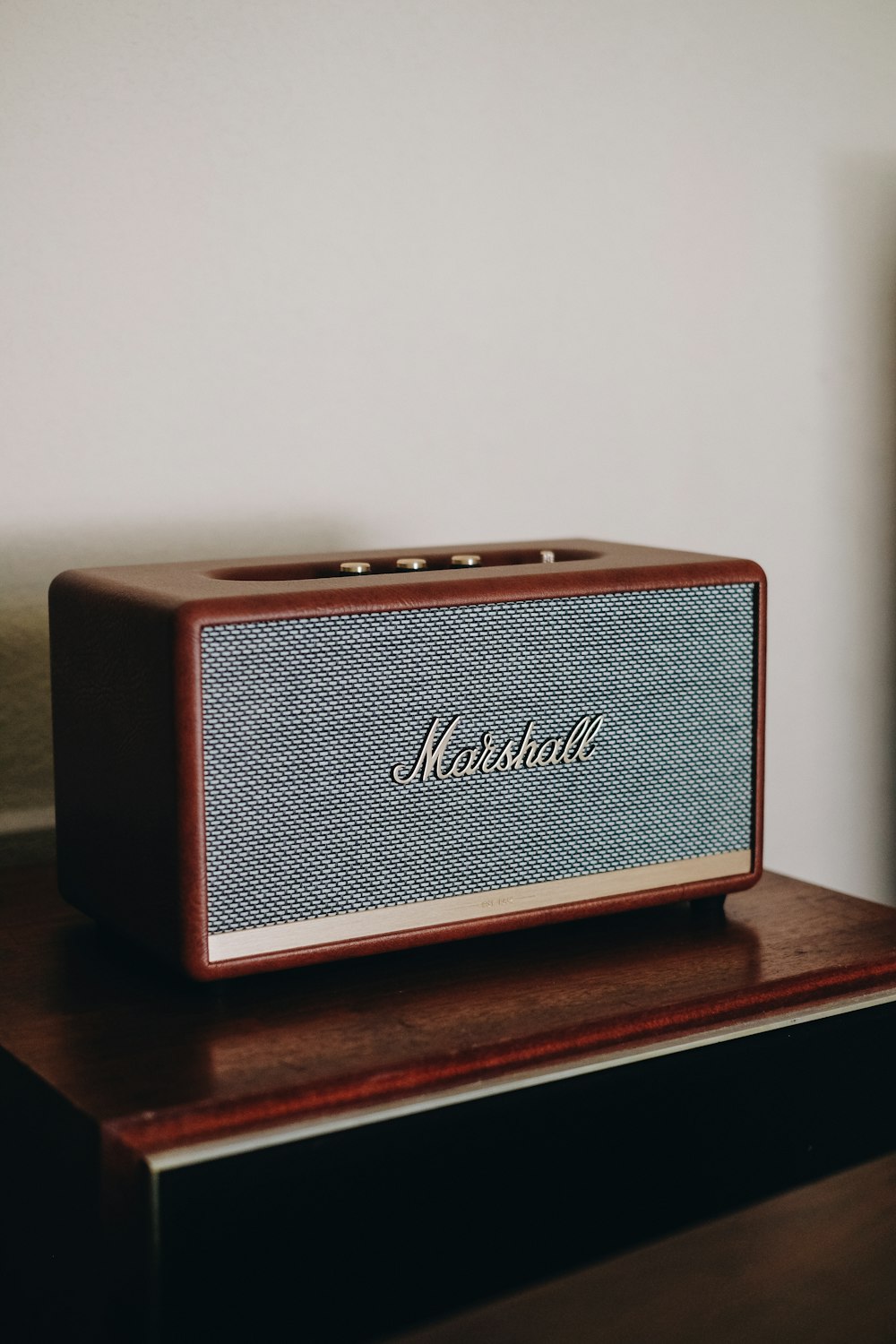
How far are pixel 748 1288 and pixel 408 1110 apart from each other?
1.46ft

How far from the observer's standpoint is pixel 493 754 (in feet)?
2.79

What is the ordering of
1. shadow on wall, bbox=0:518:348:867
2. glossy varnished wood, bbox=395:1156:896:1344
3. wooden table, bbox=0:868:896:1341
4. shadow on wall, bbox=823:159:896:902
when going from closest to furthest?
wooden table, bbox=0:868:896:1341
glossy varnished wood, bbox=395:1156:896:1344
shadow on wall, bbox=0:518:348:867
shadow on wall, bbox=823:159:896:902

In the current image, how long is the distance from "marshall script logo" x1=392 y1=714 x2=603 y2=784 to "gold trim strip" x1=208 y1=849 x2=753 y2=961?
0.07 metres

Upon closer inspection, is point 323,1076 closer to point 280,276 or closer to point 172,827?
point 172,827

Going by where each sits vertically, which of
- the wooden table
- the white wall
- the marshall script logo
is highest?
the white wall

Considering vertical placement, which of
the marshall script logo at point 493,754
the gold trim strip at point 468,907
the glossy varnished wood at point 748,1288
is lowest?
the glossy varnished wood at point 748,1288

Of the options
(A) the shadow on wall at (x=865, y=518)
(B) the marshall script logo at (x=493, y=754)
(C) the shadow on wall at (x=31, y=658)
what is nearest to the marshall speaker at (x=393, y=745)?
(B) the marshall script logo at (x=493, y=754)

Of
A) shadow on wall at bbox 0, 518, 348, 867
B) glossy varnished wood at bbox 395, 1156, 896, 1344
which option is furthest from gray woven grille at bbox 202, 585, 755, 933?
shadow on wall at bbox 0, 518, 348, 867

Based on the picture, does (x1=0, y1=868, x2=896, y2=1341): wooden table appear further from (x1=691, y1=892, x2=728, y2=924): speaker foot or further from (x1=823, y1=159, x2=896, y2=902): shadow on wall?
(x1=823, y1=159, x2=896, y2=902): shadow on wall

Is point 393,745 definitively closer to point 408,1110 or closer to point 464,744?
point 464,744

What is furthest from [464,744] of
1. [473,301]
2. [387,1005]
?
[473,301]

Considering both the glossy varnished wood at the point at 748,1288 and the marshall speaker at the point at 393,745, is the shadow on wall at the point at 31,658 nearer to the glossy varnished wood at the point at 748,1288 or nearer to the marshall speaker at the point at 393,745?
the marshall speaker at the point at 393,745

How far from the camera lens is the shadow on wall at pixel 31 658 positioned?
1.11 metres

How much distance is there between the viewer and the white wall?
1.11 m
